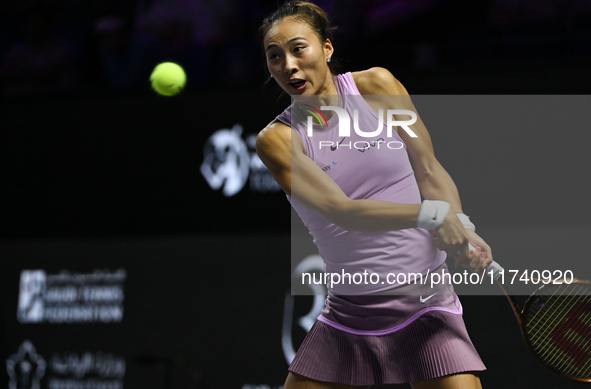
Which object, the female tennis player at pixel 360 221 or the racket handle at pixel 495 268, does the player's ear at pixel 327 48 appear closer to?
the female tennis player at pixel 360 221

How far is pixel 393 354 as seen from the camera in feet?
6.72

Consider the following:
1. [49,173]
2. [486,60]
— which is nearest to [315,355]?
[486,60]

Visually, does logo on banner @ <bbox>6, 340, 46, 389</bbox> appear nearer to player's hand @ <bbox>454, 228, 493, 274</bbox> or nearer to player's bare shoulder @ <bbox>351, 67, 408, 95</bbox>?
player's bare shoulder @ <bbox>351, 67, 408, 95</bbox>

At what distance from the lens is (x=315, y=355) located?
82.7 inches

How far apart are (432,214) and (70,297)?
3.47 metres

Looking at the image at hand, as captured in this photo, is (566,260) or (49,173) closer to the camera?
(566,260)

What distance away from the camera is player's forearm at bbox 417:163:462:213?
2.18m

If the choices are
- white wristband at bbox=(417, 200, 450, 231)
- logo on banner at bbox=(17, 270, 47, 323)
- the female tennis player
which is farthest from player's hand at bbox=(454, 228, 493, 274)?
logo on banner at bbox=(17, 270, 47, 323)

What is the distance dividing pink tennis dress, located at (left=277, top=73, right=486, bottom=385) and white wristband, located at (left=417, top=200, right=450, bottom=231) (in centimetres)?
18

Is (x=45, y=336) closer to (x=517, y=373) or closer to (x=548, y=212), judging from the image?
(x=517, y=373)

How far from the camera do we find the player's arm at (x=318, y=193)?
6.48 feet

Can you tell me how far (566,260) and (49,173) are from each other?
3534mm

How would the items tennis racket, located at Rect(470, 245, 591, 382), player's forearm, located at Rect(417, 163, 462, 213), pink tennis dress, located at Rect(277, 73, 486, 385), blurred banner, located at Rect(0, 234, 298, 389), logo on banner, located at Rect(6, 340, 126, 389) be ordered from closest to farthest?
pink tennis dress, located at Rect(277, 73, 486, 385)
player's forearm, located at Rect(417, 163, 462, 213)
tennis racket, located at Rect(470, 245, 591, 382)
blurred banner, located at Rect(0, 234, 298, 389)
logo on banner, located at Rect(6, 340, 126, 389)

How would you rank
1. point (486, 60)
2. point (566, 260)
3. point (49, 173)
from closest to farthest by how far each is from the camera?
point (566, 260) → point (486, 60) → point (49, 173)
